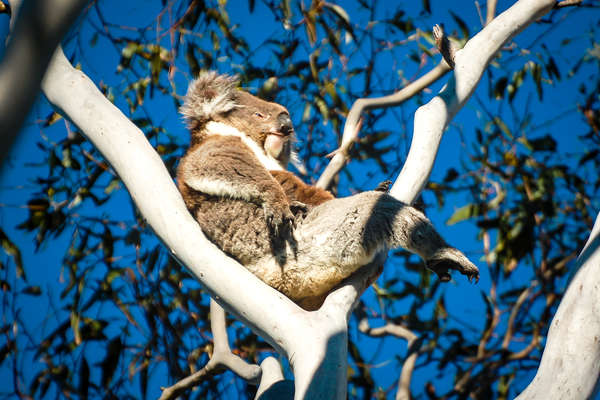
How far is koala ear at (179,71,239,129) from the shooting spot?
257cm

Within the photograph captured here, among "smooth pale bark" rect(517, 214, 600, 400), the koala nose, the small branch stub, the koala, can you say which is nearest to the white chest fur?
the koala nose

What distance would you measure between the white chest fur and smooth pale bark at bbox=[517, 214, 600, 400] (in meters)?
1.38

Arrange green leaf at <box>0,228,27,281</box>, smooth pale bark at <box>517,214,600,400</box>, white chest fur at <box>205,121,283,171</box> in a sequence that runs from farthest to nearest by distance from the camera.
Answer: green leaf at <box>0,228,27,281</box> → white chest fur at <box>205,121,283,171</box> → smooth pale bark at <box>517,214,600,400</box>

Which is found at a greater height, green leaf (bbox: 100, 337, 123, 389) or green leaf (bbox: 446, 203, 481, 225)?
green leaf (bbox: 100, 337, 123, 389)

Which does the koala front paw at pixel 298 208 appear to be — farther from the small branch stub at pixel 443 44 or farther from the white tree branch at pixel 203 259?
the small branch stub at pixel 443 44

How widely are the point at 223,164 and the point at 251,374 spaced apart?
88cm

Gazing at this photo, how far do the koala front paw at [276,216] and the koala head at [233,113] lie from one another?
709 millimetres

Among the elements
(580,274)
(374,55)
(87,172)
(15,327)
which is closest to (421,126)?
(580,274)

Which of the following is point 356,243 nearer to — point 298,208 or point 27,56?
point 298,208

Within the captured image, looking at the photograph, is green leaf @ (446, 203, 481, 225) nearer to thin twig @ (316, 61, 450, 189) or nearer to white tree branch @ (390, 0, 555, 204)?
thin twig @ (316, 61, 450, 189)

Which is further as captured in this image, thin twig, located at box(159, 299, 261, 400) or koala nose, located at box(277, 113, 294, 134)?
koala nose, located at box(277, 113, 294, 134)

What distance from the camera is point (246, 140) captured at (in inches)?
104

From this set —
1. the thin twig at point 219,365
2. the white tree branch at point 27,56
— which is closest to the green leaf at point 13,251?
the thin twig at point 219,365

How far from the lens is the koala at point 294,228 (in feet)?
6.50
